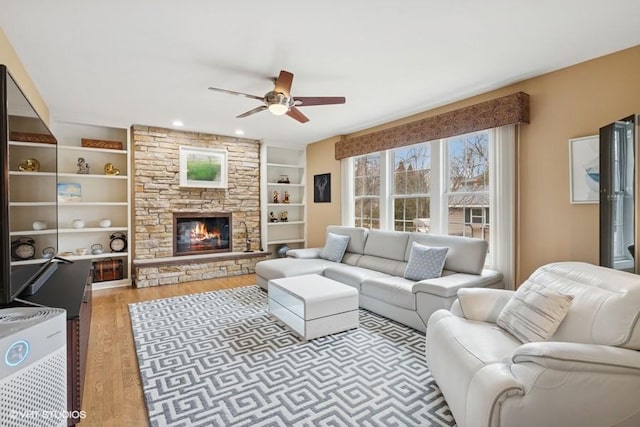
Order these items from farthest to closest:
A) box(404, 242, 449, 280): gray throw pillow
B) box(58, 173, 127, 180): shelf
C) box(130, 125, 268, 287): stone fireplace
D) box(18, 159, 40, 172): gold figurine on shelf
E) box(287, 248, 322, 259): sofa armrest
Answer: box(130, 125, 268, 287): stone fireplace
box(287, 248, 322, 259): sofa armrest
box(58, 173, 127, 180): shelf
box(404, 242, 449, 280): gray throw pillow
box(18, 159, 40, 172): gold figurine on shelf

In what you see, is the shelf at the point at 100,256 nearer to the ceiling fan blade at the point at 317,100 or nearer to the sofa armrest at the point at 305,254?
the sofa armrest at the point at 305,254

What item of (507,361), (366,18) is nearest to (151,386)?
(507,361)

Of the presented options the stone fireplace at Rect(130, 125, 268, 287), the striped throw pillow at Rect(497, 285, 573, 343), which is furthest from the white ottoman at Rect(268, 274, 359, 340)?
the stone fireplace at Rect(130, 125, 268, 287)

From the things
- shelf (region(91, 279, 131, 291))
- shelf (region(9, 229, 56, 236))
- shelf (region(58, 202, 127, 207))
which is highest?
shelf (region(58, 202, 127, 207))

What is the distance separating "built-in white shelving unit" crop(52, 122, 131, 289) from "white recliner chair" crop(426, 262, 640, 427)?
16.6 ft

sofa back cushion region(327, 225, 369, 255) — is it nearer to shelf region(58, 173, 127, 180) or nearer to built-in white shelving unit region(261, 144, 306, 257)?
built-in white shelving unit region(261, 144, 306, 257)

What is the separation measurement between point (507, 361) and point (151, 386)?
7.44ft

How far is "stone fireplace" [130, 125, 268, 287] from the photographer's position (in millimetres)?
5062

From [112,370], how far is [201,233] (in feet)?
11.3

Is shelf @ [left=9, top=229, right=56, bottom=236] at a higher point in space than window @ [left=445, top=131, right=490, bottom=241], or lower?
lower

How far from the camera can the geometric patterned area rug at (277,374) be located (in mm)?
1881

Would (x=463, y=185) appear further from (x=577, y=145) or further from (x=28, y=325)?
(x=28, y=325)

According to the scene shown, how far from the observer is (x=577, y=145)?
2873 millimetres

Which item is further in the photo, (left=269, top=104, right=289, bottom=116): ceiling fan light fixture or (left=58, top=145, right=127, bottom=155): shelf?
(left=58, top=145, right=127, bottom=155): shelf
